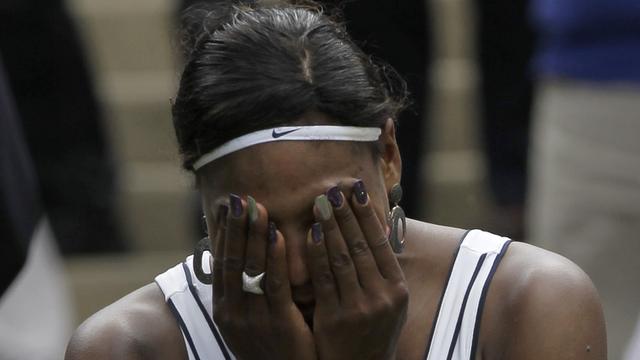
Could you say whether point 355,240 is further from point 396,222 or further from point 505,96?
point 505,96

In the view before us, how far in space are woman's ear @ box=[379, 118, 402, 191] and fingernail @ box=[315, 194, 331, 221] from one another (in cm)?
25

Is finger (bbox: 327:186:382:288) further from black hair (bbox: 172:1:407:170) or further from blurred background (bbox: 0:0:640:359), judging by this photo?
blurred background (bbox: 0:0:640:359)

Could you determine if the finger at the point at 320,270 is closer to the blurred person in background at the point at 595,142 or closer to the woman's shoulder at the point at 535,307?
the woman's shoulder at the point at 535,307

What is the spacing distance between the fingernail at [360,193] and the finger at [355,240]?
22 millimetres

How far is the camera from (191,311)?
11.2ft

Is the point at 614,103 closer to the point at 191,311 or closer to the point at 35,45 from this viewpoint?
the point at 191,311

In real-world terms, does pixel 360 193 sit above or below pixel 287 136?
below

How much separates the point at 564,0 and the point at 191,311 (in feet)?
6.05

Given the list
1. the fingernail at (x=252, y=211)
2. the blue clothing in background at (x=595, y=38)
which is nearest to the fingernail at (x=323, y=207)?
the fingernail at (x=252, y=211)

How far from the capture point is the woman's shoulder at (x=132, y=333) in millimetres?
3299

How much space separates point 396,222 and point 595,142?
5.79ft

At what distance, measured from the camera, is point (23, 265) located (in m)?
4.16

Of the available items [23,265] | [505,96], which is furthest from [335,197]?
[505,96]

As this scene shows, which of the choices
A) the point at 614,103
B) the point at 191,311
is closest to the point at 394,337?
the point at 191,311
